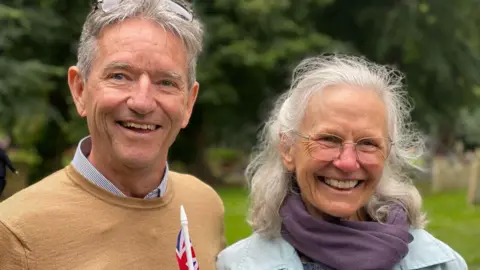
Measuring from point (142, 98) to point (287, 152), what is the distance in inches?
26.2

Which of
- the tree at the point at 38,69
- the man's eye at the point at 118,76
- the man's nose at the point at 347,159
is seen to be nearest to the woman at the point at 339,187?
the man's nose at the point at 347,159

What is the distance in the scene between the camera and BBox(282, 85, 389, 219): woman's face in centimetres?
271

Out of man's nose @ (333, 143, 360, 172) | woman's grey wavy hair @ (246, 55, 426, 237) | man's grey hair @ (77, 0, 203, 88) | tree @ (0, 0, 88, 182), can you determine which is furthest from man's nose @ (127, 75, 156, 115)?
tree @ (0, 0, 88, 182)

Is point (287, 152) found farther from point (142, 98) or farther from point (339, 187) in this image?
point (142, 98)

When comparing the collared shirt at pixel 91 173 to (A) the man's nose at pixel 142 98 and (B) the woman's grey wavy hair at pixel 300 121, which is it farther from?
(B) the woman's grey wavy hair at pixel 300 121

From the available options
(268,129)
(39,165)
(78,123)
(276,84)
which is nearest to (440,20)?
(276,84)

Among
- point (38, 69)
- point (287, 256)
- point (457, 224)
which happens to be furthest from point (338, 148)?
point (457, 224)

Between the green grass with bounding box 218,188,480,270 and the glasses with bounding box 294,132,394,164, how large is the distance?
5.14 meters

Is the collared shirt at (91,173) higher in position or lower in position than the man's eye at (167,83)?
lower

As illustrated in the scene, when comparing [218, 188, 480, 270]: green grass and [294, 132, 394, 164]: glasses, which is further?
[218, 188, 480, 270]: green grass

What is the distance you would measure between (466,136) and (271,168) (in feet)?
78.5

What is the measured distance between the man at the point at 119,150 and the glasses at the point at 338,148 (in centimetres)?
50

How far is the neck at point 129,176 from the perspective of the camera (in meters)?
2.69

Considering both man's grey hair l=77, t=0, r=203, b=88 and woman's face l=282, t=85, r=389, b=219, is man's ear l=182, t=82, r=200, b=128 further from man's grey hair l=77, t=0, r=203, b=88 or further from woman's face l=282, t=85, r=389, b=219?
woman's face l=282, t=85, r=389, b=219
